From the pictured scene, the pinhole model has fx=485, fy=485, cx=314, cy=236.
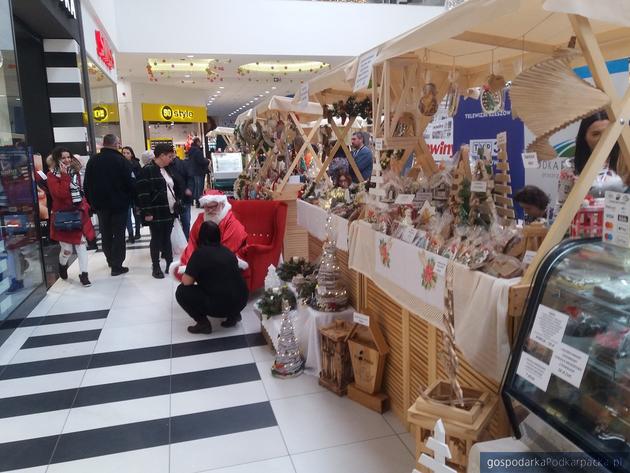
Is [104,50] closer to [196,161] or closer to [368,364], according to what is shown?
[196,161]

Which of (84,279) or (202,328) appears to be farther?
(84,279)

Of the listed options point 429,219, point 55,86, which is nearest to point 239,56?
point 55,86

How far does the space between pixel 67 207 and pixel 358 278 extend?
3696 mm

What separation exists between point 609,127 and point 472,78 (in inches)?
77.9

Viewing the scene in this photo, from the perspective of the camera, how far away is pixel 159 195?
5578 millimetres

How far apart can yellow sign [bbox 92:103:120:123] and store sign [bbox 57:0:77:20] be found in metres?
2.20

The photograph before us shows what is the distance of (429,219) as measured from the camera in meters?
2.47

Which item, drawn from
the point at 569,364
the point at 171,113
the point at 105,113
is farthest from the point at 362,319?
the point at 171,113

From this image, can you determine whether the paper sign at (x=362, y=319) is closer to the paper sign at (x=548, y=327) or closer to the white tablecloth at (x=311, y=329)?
the white tablecloth at (x=311, y=329)

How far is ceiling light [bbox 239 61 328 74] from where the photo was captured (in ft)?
→ 40.1

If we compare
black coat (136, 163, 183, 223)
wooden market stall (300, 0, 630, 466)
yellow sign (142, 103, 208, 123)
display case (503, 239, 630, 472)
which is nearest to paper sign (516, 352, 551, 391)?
display case (503, 239, 630, 472)

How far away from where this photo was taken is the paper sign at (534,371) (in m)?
1.33

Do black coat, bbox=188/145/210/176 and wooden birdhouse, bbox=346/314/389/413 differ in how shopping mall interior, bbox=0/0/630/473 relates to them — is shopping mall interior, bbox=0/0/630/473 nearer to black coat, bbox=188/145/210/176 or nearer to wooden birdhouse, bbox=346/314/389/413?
wooden birdhouse, bbox=346/314/389/413

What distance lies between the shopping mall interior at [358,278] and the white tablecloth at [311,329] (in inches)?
0.8
